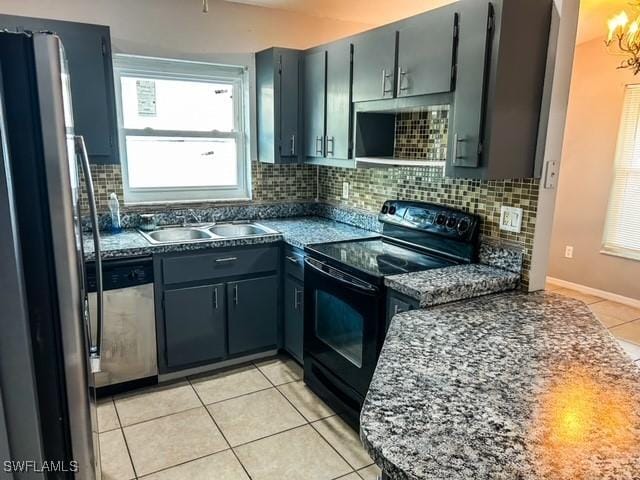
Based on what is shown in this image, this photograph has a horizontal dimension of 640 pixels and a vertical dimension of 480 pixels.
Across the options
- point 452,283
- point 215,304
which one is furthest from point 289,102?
point 452,283

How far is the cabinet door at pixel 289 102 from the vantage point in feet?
10.3

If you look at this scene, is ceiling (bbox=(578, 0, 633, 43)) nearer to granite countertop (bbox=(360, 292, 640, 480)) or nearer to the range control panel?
the range control panel

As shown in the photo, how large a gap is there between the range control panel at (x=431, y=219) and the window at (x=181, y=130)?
1.30 meters

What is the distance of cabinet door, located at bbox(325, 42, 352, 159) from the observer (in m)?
2.73

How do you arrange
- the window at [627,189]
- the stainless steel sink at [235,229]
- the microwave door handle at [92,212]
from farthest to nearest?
1. the window at [627,189]
2. the stainless steel sink at [235,229]
3. the microwave door handle at [92,212]

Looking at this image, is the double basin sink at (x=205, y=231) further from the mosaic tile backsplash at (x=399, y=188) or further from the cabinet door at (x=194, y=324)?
the cabinet door at (x=194, y=324)

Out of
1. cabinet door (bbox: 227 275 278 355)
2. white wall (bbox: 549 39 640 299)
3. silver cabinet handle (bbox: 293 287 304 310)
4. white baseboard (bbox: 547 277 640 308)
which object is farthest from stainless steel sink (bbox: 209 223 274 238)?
white baseboard (bbox: 547 277 640 308)

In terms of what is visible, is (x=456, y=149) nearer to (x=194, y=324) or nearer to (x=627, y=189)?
(x=194, y=324)

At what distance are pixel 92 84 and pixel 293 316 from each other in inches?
72.4

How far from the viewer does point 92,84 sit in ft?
8.41

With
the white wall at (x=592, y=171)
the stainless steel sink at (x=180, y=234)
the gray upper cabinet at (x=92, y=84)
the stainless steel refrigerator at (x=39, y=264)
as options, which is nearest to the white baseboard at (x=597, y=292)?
the white wall at (x=592, y=171)

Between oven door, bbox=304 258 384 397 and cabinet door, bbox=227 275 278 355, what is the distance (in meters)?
0.41

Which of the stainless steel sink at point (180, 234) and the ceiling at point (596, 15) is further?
the ceiling at point (596, 15)

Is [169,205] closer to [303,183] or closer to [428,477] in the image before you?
[303,183]
